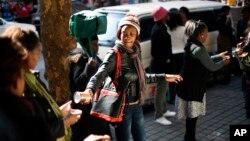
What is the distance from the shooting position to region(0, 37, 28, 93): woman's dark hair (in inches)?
73.0

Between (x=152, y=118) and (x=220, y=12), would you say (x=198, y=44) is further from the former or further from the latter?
(x=220, y=12)

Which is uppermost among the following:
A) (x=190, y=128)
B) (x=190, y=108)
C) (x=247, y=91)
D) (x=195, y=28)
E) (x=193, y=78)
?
(x=195, y=28)

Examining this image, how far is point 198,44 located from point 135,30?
131cm

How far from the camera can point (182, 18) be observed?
719 cm

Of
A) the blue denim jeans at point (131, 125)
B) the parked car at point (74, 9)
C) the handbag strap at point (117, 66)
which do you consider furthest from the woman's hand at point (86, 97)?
the parked car at point (74, 9)

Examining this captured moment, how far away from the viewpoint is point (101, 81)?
367cm

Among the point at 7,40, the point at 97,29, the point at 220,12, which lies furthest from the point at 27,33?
the point at 220,12

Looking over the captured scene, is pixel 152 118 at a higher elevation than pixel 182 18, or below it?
below

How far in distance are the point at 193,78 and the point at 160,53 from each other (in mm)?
1413

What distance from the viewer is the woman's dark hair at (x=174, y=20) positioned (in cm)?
704

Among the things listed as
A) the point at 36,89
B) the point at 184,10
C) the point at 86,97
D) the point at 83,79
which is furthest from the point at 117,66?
the point at 184,10

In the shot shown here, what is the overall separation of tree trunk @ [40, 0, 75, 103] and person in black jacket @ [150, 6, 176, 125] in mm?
1519

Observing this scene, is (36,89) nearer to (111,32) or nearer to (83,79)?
(83,79)

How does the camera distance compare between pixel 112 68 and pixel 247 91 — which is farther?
pixel 247 91
